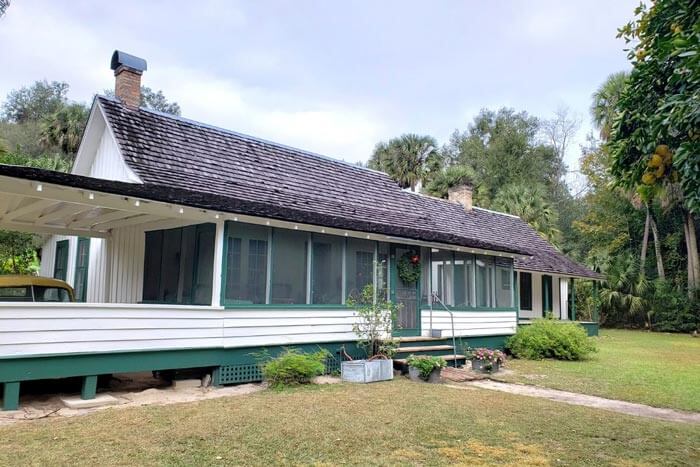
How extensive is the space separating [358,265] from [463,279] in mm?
3873

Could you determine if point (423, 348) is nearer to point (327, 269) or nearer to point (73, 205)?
point (327, 269)

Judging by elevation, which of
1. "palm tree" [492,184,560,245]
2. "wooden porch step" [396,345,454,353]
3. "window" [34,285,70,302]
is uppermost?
"palm tree" [492,184,560,245]

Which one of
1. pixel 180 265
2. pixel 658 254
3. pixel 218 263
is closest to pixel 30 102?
pixel 180 265

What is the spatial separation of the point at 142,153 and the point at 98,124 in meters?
2.23

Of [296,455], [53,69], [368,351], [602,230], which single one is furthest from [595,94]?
[53,69]

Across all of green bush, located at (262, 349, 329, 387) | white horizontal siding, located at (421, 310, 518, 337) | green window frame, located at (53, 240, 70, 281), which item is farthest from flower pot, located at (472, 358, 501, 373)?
green window frame, located at (53, 240, 70, 281)

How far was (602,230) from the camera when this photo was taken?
3356 centimetres

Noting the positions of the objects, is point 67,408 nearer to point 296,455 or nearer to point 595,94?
point 296,455

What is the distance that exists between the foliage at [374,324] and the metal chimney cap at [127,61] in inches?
280

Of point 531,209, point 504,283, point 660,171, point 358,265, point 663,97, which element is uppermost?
point 531,209

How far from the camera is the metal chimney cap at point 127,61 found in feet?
38.2

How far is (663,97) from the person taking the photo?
16.2ft

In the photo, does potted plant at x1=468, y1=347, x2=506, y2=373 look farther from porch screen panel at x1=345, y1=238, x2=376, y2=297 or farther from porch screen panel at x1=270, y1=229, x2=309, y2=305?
porch screen panel at x1=270, y1=229, x2=309, y2=305

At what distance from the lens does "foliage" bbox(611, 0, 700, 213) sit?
4.01 m
